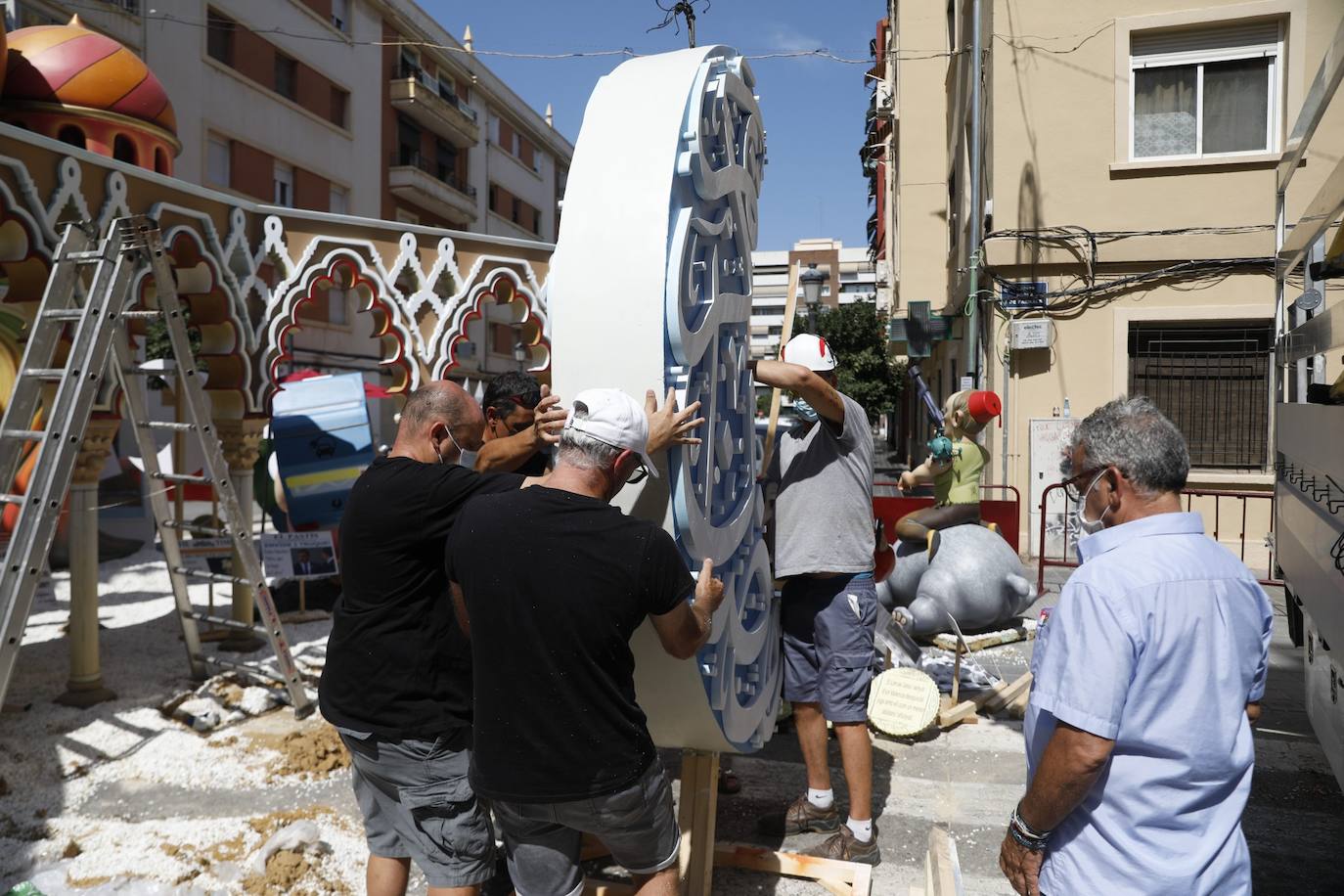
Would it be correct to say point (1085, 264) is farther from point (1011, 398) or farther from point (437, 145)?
point (437, 145)

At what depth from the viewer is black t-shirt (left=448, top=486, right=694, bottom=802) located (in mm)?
1969

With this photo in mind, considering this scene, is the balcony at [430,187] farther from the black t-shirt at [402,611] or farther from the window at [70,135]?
the black t-shirt at [402,611]

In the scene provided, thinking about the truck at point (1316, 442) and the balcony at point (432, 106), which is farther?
the balcony at point (432, 106)

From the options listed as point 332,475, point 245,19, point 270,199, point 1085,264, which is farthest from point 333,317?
point 1085,264

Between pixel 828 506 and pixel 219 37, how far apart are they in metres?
18.7

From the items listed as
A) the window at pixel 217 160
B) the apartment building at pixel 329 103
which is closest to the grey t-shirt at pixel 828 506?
the apartment building at pixel 329 103

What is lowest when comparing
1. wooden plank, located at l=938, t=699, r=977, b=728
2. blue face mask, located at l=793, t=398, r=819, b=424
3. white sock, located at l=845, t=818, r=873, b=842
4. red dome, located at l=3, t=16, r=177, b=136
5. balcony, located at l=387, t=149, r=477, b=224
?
wooden plank, located at l=938, t=699, r=977, b=728

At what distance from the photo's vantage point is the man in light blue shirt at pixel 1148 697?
71.9 inches

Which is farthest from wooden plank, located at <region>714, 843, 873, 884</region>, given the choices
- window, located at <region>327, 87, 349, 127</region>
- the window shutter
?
window, located at <region>327, 87, 349, 127</region>

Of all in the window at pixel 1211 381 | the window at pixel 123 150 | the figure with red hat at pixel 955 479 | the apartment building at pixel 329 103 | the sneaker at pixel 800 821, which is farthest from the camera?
the apartment building at pixel 329 103

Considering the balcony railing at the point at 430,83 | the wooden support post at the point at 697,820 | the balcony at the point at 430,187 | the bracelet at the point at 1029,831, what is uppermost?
the balcony railing at the point at 430,83

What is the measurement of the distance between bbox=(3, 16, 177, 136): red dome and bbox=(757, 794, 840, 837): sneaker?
18.6ft

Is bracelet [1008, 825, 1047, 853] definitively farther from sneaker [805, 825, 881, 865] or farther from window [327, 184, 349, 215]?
window [327, 184, 349, 215]

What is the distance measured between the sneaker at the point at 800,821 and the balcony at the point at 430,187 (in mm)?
21797
